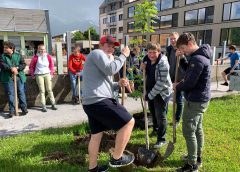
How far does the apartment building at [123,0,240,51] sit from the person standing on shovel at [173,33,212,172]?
2286 cm

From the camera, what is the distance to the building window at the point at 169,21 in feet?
134

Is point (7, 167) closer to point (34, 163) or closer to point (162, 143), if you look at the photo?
point (34, 163)

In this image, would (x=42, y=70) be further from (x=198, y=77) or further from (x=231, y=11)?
(x=231, y=11)

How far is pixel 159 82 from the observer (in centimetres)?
420

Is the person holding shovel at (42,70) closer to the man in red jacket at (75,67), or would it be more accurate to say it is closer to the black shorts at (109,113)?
the man in red jacket at (75,67)

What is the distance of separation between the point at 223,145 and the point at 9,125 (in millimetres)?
4818

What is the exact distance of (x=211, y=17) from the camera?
3372 cm

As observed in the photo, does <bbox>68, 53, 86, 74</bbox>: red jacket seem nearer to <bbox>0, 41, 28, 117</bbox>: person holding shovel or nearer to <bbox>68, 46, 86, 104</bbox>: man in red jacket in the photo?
<bbox>68, 46, 86, 104</bbox>: man in red jacket

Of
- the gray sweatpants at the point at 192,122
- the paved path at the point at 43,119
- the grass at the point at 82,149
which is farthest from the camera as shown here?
the paved path at the point at 43,119

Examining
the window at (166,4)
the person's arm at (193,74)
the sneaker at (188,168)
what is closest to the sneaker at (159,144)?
the sneaker at (188,168)

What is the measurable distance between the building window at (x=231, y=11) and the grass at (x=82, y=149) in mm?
28219

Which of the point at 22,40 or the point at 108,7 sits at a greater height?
the point at 108,7

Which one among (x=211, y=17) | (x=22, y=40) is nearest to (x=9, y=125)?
(x=22, y=40)

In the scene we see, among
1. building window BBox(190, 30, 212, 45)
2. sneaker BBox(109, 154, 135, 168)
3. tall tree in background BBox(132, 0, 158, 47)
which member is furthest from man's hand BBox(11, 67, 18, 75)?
building window BBox(190, 30, 212, 45)
